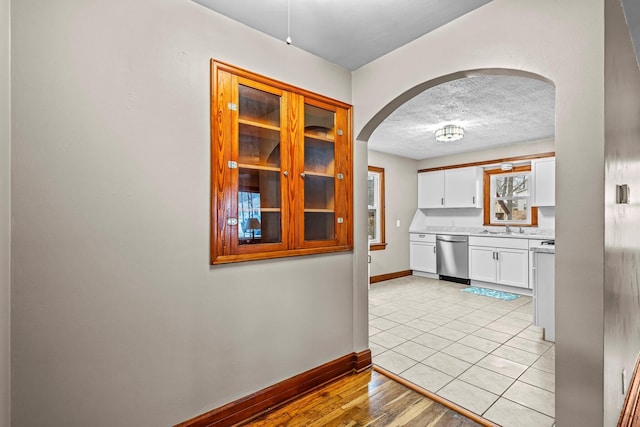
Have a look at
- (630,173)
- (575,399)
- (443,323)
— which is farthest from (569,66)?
(443,323)

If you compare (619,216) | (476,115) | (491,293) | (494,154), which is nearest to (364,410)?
(619,216)

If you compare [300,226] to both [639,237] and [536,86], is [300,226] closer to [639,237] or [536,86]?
[536,86]

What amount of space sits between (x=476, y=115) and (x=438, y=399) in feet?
10.5

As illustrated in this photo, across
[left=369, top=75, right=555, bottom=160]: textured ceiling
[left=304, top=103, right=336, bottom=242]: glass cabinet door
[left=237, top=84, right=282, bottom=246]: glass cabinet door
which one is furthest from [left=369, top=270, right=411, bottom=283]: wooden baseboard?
[left=237, top=84, right=282, bottom=246]: glass cabinet door

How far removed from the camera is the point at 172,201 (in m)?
1.72

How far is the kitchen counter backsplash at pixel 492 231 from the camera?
4945 mm

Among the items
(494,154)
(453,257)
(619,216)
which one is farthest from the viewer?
(453,257)

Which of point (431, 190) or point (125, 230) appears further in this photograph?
point (431, 190)

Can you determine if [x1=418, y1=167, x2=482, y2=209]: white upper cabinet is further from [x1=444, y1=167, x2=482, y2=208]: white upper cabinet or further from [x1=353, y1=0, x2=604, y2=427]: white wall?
[x1=353, y1=0, x2=604, y2=427]: white wall

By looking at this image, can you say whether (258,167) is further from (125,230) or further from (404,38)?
(404,38)

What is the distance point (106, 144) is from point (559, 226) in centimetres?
226

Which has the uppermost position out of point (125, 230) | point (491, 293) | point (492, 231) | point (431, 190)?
point (431, 190)

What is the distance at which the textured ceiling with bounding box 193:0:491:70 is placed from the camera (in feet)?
5.84

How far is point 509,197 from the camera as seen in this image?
5680mm
